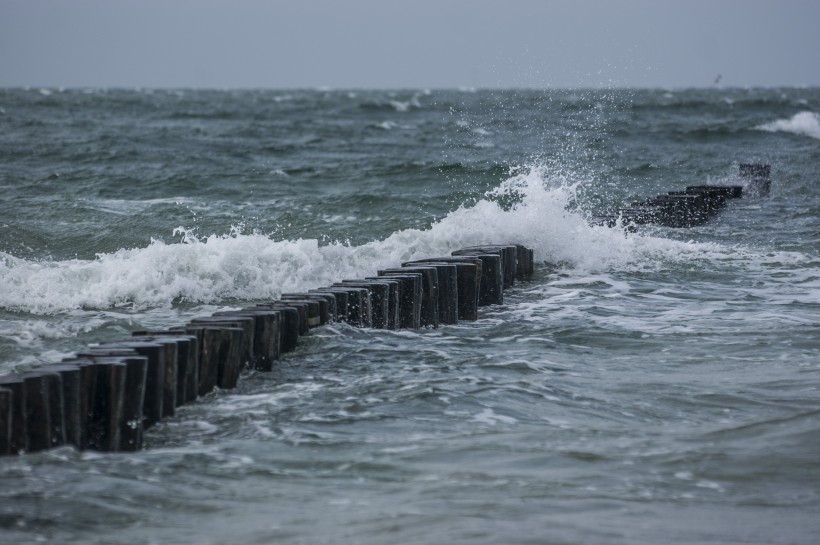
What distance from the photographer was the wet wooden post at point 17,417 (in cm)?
479

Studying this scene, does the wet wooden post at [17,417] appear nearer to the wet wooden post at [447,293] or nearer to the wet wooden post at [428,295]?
the wet wooden post at [428,295]

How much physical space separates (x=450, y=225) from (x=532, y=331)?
4.18 meters

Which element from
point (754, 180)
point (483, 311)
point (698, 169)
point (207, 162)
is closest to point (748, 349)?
point (483, 311)

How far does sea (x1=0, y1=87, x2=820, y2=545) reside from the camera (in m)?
4.34

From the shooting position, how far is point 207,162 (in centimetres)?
2403

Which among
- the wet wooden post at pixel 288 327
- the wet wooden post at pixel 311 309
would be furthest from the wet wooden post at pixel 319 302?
the wet wooden post at pixel 288 327

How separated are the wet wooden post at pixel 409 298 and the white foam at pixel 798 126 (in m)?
27.6

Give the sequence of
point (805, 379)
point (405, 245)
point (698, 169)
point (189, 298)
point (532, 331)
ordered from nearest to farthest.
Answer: point (805, 379)
point (532, 331)
point (189, 298)
point (405, 245)
point (698, 169)

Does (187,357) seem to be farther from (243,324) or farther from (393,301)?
(393,301)

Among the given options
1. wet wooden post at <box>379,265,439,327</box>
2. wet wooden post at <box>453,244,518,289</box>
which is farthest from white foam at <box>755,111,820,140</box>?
wet wooden post at <box>379,265,439,327</box>

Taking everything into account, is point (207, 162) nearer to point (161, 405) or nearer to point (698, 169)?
point (698, 169)

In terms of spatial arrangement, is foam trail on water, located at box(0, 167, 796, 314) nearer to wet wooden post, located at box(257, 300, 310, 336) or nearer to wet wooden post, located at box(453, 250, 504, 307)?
wet wooden post, located at box(453, 250, 504, 307)

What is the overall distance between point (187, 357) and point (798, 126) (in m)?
31.6

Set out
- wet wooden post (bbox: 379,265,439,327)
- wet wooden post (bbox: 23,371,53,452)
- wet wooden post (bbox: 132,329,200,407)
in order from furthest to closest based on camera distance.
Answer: wet wooden post (bbox: 379,265,439,327)
wet wooden post (bbox: 132,329,200,407)
wet wooden post (bbox: 23,371,53,452)
